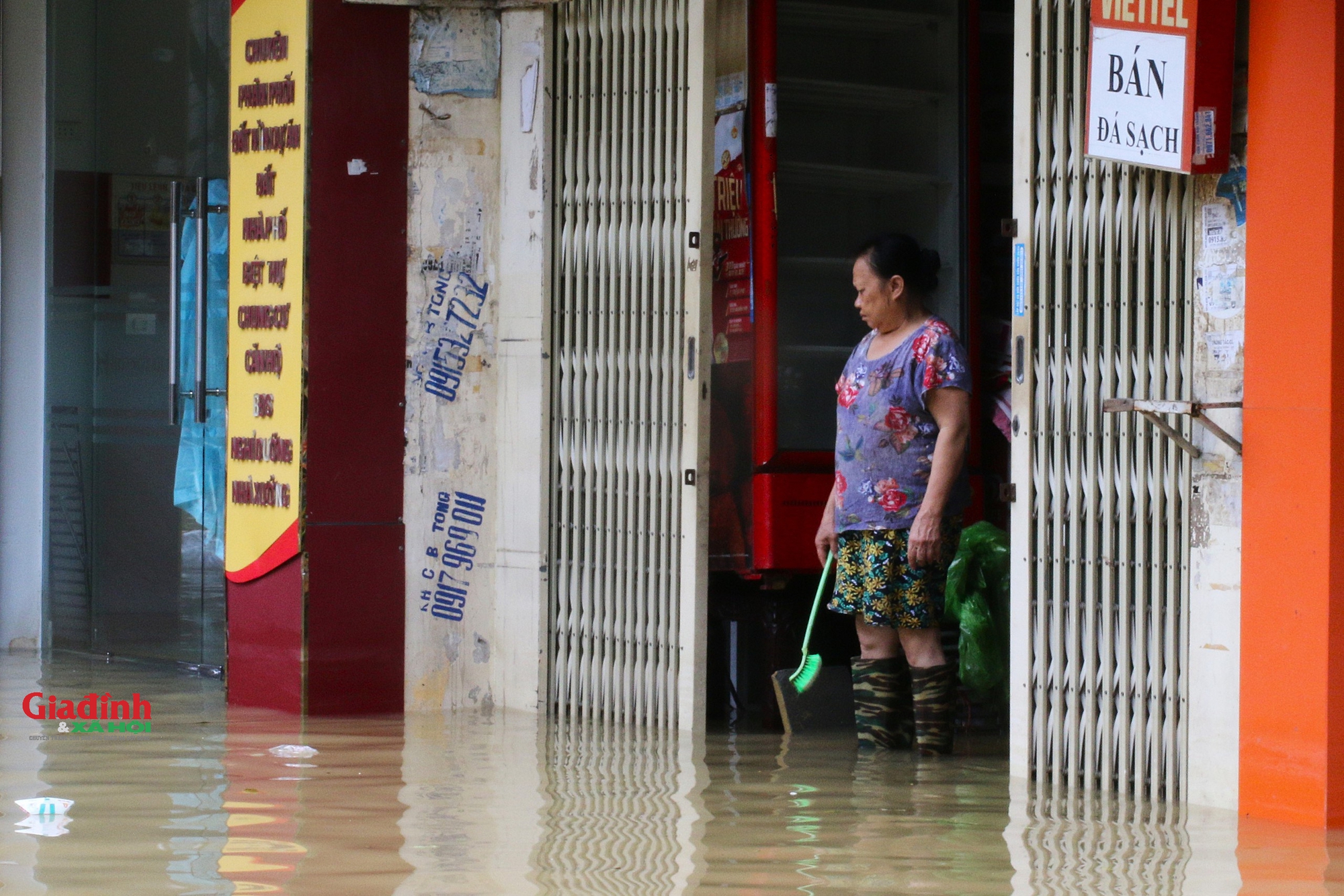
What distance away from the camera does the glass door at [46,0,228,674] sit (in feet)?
21.5

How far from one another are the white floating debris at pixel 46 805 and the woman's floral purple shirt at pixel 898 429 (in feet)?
7.98

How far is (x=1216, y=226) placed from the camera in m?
4.12

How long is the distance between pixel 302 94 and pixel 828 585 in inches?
104

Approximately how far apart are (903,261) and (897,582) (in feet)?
3.32

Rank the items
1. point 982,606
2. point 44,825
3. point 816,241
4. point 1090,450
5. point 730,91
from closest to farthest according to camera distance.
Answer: point 44,825 < point 1090,450 < point 982,606 < point 730,91 < point 816,241

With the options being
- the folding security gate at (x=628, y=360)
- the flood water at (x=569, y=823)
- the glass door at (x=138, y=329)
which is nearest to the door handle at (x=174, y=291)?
the glass door at (x=138, y=329)

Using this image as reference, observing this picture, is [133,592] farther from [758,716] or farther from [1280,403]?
[1280,403]

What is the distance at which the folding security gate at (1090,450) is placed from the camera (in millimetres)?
4219

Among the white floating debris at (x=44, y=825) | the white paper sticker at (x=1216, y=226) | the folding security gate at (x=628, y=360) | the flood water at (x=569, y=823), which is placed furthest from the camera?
the folding security gate at (x=628, y=360)

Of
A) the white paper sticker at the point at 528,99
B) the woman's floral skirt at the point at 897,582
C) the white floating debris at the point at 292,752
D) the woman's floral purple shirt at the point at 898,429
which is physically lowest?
the white floating debris at the point at 292,752

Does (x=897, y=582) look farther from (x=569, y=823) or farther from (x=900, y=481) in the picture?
(x=569, y=823)

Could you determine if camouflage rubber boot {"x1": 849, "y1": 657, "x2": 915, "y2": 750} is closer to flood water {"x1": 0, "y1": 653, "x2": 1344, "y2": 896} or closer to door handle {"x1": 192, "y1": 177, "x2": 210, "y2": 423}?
flood water {"x1": 0, "y1": 653, "x2": 1344, "y2": 896}

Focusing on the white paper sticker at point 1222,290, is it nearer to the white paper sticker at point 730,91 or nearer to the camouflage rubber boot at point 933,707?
the camouflage rubber boot at point 933,707

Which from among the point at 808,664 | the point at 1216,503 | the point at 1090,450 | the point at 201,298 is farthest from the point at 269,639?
the point at 1216,503
